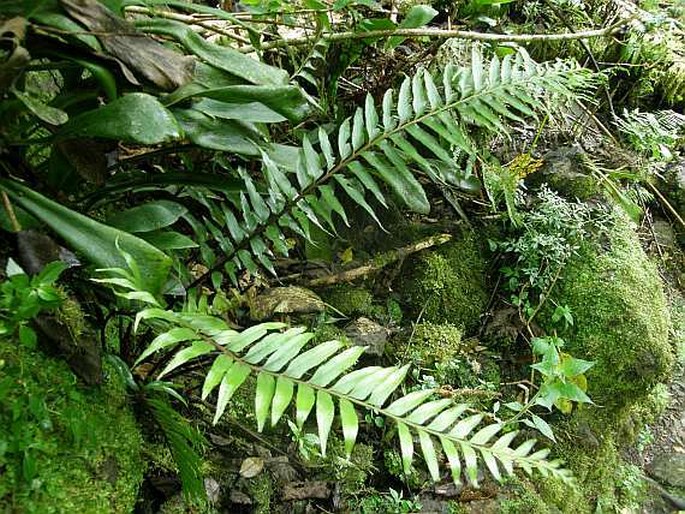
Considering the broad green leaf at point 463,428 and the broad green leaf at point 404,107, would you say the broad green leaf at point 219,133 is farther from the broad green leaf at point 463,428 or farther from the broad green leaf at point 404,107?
the broad green leaf at point 463,428

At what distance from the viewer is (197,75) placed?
4.54 ft

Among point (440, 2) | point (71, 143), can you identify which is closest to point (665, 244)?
point (440, 2)

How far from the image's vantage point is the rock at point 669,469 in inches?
106

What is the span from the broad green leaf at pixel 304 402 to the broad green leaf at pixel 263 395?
0.05m

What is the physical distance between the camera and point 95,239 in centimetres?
117

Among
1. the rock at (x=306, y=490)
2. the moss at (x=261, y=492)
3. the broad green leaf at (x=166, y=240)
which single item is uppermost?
the broad green leaf at (x=166, y=240)

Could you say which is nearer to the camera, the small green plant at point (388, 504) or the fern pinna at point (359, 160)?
the fern pinna at point (359, 160)

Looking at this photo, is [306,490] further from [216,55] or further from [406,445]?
[216,55]

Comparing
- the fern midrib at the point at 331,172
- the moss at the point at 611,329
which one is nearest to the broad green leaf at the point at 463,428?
the fern midrib at the point at 331,172

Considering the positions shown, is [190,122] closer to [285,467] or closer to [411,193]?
[411,193]

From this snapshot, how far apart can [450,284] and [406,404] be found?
1314mm

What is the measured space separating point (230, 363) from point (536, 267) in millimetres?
1603

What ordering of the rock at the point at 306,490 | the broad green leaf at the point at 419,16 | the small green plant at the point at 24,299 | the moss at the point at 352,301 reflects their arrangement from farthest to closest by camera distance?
1. the moss at the point at 352,301
2. the broad green leaf at the point at 419,16
3. the rock at the point at 306,490
4. the small green plant at the point at 24,299

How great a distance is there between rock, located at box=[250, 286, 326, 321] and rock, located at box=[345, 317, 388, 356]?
5.3 inches
